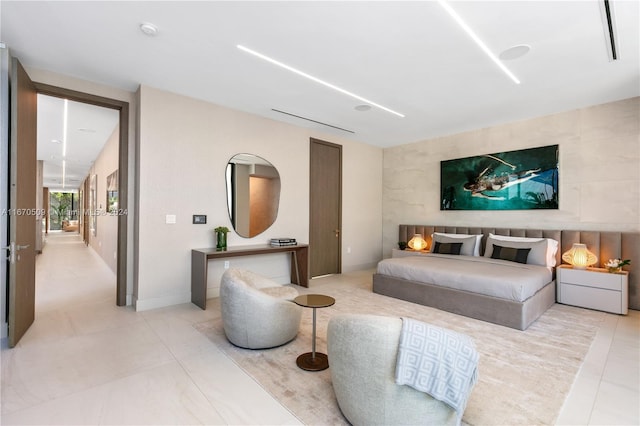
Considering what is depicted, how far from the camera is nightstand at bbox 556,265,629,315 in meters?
3.78

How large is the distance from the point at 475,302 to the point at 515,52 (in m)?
2.78

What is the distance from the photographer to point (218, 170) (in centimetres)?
450

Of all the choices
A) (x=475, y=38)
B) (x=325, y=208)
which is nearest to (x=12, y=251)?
(x=325, y=208)

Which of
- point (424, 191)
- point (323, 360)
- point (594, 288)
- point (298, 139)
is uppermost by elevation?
point (298, 139)

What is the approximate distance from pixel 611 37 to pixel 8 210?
581 cm

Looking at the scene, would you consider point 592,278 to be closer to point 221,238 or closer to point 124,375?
point 221,238

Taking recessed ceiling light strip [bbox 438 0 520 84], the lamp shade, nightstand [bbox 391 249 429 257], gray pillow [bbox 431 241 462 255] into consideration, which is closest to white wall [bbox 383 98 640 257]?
the lamp shade

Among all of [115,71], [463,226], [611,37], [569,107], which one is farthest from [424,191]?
[115,71]

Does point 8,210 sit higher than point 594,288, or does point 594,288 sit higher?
point 8,210

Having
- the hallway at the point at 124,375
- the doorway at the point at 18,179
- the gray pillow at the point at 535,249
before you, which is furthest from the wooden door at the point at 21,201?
the gray pillow at the point at 535,249

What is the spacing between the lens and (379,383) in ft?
5.23

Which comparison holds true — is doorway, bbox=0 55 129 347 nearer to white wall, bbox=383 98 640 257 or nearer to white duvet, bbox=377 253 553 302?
white duvet, bbox=377 253 553 302

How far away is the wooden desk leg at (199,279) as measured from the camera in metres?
3.88

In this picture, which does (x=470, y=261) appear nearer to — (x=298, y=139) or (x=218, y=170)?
(x=298, y=139)
